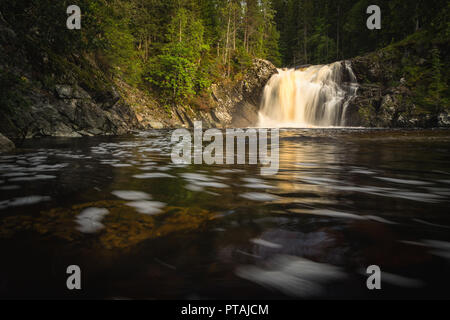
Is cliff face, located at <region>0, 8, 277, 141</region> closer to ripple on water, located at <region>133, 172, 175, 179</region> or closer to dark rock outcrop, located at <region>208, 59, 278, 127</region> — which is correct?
ripple on water, located at <region>133, 172, 175, 179</region>

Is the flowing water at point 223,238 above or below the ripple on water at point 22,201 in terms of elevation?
below

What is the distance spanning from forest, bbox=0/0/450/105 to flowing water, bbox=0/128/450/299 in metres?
6.52

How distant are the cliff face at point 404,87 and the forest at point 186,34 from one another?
2.06m

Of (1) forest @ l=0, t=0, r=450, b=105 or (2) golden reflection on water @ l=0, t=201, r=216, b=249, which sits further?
(1) forest @ l=0, t=0, r=450, b=105

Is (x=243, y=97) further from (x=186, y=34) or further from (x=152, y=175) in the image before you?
(x=152, y=175)

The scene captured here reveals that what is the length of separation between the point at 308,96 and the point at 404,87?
332 inches

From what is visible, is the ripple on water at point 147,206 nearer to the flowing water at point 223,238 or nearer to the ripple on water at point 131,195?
the flowing water at point 223,238

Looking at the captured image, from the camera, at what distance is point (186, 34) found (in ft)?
82.8

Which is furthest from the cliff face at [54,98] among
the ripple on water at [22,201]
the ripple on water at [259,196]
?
the ripple on water at [259,196]

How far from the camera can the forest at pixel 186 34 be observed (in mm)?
8008

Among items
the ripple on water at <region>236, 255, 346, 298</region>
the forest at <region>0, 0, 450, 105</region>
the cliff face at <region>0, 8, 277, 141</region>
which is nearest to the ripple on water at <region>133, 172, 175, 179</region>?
the ripple on water at <region>236, 255, 346, 298</region>

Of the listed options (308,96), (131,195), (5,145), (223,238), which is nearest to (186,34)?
(308,96)

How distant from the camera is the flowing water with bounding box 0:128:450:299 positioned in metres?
1.17

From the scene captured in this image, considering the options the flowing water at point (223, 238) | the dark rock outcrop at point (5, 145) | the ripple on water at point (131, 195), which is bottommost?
the flowing water at point (223, 238)
